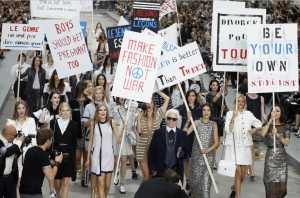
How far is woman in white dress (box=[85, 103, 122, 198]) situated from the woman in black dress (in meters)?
0.27

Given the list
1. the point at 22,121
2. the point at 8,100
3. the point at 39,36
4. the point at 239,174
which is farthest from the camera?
the point at 8,100

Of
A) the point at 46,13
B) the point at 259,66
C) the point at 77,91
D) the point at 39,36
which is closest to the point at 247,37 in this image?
the point at 259,66

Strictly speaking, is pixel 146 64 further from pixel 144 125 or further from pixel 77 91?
pixel 77 91

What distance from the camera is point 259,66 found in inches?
560

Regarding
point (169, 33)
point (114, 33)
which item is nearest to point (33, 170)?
point (114, 33)

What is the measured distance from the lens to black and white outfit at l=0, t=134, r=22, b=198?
11727 mm

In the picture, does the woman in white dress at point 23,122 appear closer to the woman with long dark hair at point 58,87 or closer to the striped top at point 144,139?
the striped top at point 144,139

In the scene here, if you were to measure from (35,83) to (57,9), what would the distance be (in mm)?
5411

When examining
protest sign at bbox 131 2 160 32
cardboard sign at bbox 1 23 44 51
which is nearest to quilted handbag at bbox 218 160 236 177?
protest sign at bbox 131 2 160 32

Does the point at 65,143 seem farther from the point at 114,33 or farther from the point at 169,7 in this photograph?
the point at 169,7

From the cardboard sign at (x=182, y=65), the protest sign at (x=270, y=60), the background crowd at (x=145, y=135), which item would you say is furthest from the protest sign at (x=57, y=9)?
the protest sign at (x=270, y=60)

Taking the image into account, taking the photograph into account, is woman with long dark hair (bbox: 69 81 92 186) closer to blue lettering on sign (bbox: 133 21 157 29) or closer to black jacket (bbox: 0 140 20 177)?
black jacket (bbox: 0 140 20 177)

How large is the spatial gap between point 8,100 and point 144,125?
1104 centimetres

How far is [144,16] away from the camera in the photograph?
19953 millimetres
